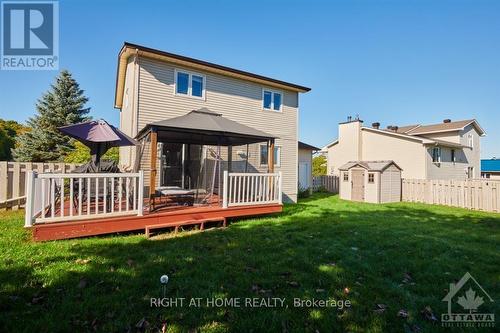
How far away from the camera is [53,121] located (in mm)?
19891

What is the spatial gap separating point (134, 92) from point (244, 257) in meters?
8.31

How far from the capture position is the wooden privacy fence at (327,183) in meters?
19.8

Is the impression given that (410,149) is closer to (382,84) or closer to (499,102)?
(382,84)

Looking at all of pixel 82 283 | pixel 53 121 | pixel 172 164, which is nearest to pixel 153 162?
pixel 82 283

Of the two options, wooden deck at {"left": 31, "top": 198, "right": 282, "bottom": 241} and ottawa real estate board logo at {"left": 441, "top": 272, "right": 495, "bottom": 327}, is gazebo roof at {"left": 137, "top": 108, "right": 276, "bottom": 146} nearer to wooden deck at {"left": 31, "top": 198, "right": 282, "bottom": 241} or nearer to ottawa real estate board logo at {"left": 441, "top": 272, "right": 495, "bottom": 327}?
wooden deck at {"left": 31, "top": 198, "right": 282, "bottom": 241}

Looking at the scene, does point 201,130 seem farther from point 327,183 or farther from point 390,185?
point 327,183

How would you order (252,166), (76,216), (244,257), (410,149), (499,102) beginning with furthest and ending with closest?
(499,102) → (410,149) → (252,166) → (76,216) → (244,257)

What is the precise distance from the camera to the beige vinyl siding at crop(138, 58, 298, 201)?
9.95 meters

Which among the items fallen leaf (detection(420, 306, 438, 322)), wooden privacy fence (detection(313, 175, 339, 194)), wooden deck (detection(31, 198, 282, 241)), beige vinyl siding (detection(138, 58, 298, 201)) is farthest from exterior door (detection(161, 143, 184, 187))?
wooden privacy fence (detection(313, 175, 339, 194))

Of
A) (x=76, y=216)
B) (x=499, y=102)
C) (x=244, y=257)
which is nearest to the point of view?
(x=244, y=257)

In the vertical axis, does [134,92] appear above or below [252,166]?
above

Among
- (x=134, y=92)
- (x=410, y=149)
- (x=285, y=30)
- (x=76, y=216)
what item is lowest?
(x=76, y=216)

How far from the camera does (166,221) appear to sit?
6.32 meters

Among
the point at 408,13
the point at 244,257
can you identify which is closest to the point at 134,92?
the point at 244,257
